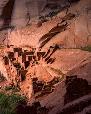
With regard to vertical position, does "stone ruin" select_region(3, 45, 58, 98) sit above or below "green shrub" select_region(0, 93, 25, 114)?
above

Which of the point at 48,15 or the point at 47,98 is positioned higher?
the point at 48,15

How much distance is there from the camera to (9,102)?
1862 cm

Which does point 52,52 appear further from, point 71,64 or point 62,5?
point 62,5

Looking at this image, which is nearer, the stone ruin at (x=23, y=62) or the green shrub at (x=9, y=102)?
the green shrub at (x=9, y=102)

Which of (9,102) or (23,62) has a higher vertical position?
(23,62)

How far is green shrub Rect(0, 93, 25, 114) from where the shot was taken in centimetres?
Answer: 1747

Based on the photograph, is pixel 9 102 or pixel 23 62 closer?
pixel 9 102

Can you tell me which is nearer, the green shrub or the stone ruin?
the green shrub

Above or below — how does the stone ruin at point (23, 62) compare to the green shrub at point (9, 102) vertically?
above

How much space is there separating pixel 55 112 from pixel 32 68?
731 centimetres

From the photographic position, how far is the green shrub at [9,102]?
688 inches

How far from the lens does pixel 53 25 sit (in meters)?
23.1

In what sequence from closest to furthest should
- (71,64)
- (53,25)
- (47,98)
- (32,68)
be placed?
1. (47,98)
2. (71,64)
3. (32,68)
4. (53,25)

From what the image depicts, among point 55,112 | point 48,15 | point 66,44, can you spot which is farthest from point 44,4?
point 55,112
